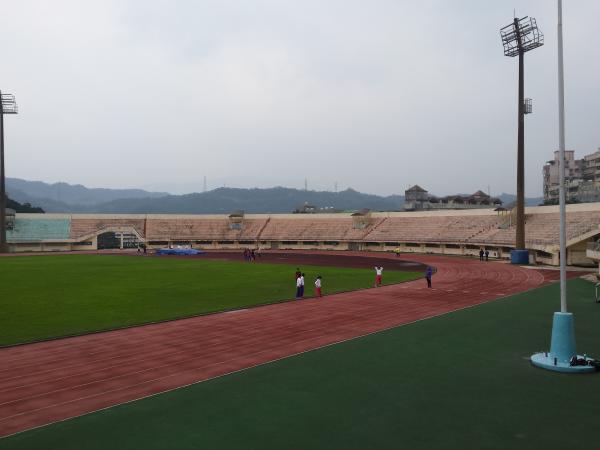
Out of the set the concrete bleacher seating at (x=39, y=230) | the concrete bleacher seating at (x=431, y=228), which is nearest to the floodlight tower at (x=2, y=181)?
the concrete bleacher seating at (x=39, y=230)

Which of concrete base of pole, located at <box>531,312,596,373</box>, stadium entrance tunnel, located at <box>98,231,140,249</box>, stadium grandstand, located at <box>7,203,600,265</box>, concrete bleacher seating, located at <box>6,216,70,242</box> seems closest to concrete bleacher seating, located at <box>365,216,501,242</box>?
stadium grandstand, located at <box>7,203,600,265</box>

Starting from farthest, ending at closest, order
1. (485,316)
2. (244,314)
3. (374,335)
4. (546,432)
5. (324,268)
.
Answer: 1. (324,268)
2. (244,314)
3. (485,316)
4. (374,335)
5. (546,432)

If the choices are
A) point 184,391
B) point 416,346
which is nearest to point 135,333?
point 184,391

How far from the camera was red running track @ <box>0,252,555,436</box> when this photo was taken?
33.7ft

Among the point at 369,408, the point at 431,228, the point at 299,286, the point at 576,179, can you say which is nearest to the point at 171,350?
the point at 369,408

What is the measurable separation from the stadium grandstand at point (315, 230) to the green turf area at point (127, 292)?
23.5 m

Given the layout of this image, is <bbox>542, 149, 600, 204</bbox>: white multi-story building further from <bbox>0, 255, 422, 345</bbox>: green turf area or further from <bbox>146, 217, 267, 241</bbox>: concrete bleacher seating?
<bbox>0, 255, 422, 345</bbox>: green turf area

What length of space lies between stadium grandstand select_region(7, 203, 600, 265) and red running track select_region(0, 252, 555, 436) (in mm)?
33459

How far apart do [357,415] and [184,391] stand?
13.4 ft

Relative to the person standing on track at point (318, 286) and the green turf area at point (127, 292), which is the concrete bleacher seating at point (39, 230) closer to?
the green turf area at point (127, 292)

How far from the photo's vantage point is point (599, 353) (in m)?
12.9

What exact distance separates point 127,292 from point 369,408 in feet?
68.6

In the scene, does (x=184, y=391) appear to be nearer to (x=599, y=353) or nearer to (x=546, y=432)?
(x=546, y=432)

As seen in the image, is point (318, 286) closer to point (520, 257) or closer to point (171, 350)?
point (171, 350)
